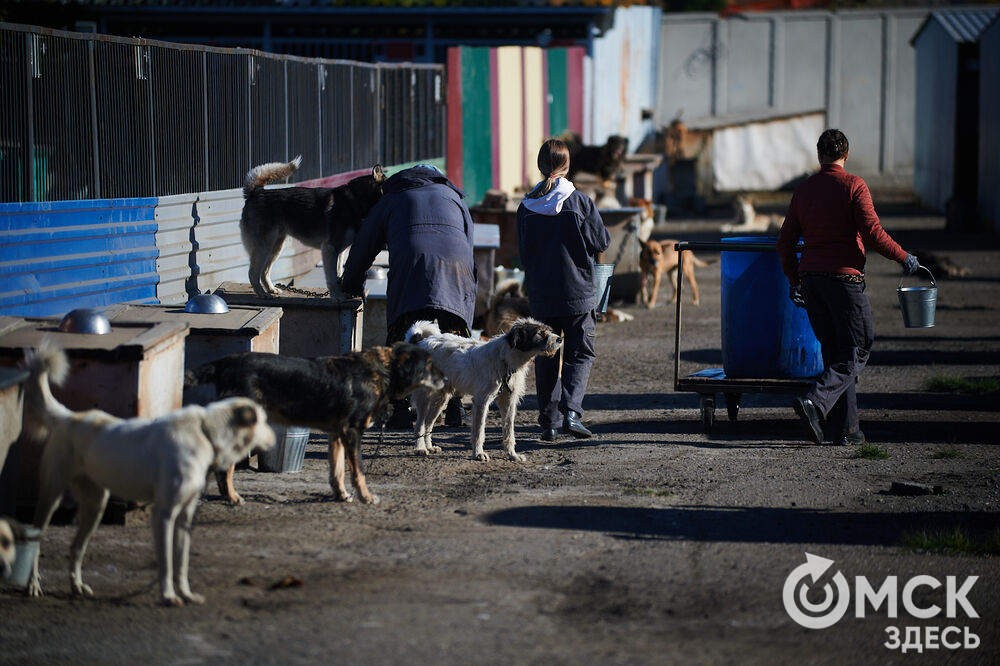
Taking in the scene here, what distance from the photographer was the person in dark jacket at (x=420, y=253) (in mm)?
7992

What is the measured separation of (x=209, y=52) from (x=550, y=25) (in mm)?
19024

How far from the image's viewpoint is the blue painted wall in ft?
21.5

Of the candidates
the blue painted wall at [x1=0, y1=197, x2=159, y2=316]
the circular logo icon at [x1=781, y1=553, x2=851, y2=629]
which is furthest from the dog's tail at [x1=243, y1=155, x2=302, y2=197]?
the circular logo icon at [x1=781, y1=553, x2=851, y2=629]

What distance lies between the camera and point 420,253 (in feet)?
26.2

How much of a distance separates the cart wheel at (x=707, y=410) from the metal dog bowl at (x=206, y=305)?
3420mm

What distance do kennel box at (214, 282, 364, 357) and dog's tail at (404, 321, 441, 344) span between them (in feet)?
2.33

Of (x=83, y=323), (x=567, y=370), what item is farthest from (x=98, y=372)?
(x=567, y=370)

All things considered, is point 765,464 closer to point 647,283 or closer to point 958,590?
point 958,590

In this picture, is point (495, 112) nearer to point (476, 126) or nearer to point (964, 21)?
point (476, 126)

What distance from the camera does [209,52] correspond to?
9516mm

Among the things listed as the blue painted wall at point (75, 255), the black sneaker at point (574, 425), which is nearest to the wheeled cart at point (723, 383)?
the black sneaker at point (574, 425)

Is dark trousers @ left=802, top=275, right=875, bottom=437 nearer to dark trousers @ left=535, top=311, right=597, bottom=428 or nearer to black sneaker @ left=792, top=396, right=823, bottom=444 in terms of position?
black sneaker @ left=792, top=396, right=823, bottom=444

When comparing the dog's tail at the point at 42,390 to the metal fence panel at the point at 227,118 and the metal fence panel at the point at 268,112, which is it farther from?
the metal fence panel at the point at 268,112

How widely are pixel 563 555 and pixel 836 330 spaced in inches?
125
